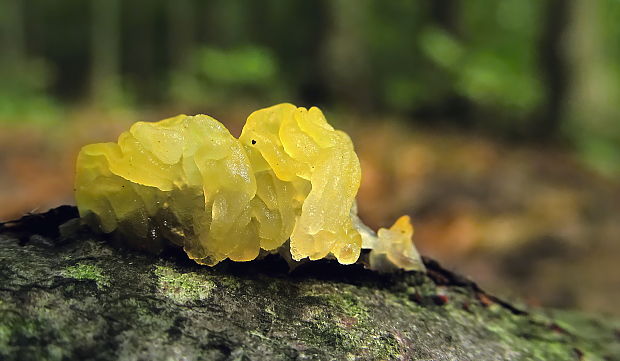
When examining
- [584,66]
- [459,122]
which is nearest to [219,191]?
[459,122]

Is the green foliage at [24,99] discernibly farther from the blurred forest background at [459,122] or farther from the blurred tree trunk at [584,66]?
Result: the blurred tree trunk at [584,66]

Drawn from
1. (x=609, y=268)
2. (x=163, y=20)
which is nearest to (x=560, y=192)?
(x=609, y=268)

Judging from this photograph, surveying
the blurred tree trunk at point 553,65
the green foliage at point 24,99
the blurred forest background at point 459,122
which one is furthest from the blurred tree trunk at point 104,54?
the blurred tree trunk at point 553,65

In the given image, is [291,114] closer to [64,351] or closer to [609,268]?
[64,351]

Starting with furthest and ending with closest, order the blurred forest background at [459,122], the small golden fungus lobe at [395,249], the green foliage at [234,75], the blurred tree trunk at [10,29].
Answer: the blurred tree trunk at [10,29]
the green foliage at [234,75]
the blurred forest background at [459,122]
the small golden fungus lobe at [395,249]

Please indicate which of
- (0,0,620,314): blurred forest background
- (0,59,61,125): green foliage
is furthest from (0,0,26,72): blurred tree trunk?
(0,0,620,314): blurred forest background

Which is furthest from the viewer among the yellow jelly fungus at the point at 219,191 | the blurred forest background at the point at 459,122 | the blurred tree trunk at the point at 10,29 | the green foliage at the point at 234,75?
the blurred tree trunk at the point at 10,29

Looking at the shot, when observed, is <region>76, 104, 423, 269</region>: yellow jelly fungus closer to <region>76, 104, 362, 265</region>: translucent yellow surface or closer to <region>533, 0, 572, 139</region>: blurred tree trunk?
<region>76, 104, 362, 265</region>: translucent yellow surface

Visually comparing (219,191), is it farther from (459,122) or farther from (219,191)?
(459,122)
